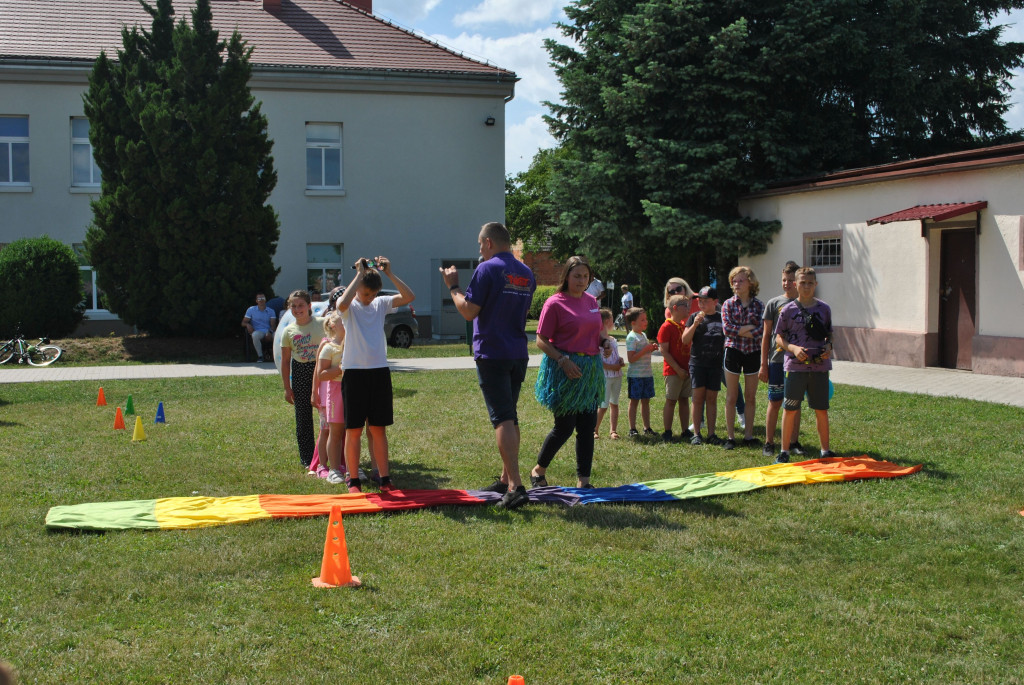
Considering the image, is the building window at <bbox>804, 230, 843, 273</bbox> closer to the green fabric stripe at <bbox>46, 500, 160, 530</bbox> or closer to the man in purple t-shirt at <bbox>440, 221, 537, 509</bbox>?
the man in purple t-shirt at <bbox>440, 221, 537, 509</bbox>

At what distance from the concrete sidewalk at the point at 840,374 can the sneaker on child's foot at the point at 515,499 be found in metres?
8.34

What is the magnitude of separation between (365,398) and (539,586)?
2622mm

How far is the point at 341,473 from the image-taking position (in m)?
7.84

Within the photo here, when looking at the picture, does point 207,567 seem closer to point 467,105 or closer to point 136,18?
point 467,105

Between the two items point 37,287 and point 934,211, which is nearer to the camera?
point 934,211

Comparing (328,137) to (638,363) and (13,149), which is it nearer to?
(13,149)

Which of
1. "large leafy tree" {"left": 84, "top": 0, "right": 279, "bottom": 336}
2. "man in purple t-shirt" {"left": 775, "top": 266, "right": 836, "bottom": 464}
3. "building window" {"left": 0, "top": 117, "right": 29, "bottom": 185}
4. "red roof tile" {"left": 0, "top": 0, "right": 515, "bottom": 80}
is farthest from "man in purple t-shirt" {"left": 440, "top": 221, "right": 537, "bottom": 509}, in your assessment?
"building window" {"left": 0, "top": 117, "right": 29, "bottom": 185}

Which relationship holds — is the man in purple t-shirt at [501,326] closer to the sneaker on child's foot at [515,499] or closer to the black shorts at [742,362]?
the sneaker on child's foot at [515,499]

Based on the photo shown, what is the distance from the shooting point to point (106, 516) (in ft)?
20.5

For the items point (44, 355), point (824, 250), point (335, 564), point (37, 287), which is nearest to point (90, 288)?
point (37, 287)

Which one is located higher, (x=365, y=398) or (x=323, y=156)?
(x=323, y=156)

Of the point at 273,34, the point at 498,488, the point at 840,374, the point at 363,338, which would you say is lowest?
the point at 498,488

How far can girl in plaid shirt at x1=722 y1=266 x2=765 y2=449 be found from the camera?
8.91 metres

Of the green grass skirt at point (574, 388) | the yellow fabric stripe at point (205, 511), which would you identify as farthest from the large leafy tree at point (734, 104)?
the yellow fabric stripe at point (205, 511)
